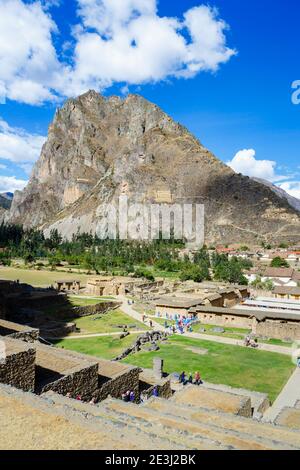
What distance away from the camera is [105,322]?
150 feet

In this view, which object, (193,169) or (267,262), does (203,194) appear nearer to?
(193,169)

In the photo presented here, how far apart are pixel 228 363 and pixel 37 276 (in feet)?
225

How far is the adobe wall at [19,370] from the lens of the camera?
14.6m

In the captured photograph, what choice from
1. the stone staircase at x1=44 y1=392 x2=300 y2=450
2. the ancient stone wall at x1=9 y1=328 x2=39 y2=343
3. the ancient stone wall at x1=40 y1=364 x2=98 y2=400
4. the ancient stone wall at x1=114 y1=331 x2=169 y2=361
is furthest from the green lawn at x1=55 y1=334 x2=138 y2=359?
the stone staircase at x1=44 y1=392 x2=300 y2=450

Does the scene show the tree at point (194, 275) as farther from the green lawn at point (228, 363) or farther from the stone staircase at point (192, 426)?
the stone staircase at point (192, 426)

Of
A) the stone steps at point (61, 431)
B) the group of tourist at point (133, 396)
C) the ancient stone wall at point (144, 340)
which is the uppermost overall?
the stone steps at point (61, 431)

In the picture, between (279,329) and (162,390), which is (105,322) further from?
(162,390)

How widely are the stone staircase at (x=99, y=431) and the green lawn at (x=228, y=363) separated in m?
13.0

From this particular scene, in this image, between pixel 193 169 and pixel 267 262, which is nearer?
pixel 267 262

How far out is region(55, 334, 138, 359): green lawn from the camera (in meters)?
32.2

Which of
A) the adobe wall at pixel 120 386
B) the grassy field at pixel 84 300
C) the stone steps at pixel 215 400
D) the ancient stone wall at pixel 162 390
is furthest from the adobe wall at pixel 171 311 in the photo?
the adobe wall at pixel 120 386

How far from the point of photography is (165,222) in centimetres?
17338

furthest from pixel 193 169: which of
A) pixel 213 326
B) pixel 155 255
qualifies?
pixel 213 326
